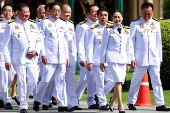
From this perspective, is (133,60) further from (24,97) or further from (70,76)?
(24,97)

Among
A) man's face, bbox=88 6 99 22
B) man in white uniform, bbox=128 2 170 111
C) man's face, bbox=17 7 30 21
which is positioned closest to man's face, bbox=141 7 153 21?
man in white uniform, bbox=128 2 170 111

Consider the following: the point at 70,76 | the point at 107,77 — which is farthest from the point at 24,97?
the point at 107,77

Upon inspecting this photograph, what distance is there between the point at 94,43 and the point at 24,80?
62.9 inches

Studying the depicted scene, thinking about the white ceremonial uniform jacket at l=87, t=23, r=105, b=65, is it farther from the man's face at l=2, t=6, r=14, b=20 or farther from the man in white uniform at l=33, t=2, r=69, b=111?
the man's face at l=2, t=6, r=14, b=20

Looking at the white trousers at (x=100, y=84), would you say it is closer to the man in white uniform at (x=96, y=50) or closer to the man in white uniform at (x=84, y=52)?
the man in white uniform at (x=96, y=50)

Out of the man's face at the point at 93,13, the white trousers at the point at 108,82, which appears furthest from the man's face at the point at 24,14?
the white trousers at the point at 108,82

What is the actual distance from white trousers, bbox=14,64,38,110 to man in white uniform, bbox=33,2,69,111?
271 mm

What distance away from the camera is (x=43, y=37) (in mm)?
8961

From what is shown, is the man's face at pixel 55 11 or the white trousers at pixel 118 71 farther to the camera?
the man's face at pixel 55 11

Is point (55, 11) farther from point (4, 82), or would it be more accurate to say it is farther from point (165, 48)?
point (165, 48)

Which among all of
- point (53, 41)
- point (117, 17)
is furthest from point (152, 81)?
point (53, 41)

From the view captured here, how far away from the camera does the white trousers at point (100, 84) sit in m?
9.23

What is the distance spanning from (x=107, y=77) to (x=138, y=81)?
1.97 feet

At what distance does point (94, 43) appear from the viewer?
9.51m
